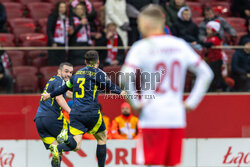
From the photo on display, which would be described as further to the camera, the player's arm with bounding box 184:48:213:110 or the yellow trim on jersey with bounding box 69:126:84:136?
the yellow trim on jersey with bounding box 69:126:84:136

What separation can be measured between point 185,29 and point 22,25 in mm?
3814

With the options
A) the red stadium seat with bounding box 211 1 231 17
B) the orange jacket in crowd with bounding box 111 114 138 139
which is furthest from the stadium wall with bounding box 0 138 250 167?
the red stadium seat with bounding box 211 1 231 17

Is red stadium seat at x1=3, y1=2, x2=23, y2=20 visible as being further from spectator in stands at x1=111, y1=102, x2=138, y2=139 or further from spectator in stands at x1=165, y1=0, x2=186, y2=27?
spectator in stands at x1=111, y1=102, x2=138, y2=139

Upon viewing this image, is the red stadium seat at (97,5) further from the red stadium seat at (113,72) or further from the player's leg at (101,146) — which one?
the player's leg at (101,146)

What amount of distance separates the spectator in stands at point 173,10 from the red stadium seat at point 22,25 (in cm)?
309

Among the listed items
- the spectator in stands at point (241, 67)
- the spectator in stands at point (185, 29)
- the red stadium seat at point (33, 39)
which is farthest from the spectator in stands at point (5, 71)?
the spectator in stands at point (241, 67)

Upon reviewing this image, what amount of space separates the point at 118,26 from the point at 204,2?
3.62 metres

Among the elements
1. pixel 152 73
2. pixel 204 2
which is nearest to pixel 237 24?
pixel 204 2

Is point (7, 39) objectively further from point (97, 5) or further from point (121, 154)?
point (121, 154)

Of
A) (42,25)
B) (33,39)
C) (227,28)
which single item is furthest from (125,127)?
(42,25)

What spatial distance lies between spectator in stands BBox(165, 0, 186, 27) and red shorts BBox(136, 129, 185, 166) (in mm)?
7122

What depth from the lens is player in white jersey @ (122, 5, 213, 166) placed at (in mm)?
4953

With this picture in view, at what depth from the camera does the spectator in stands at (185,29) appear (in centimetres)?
1118

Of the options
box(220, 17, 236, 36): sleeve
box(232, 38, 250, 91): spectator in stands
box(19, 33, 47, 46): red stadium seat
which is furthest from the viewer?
box(220, 17, 236, 36): sleeve
